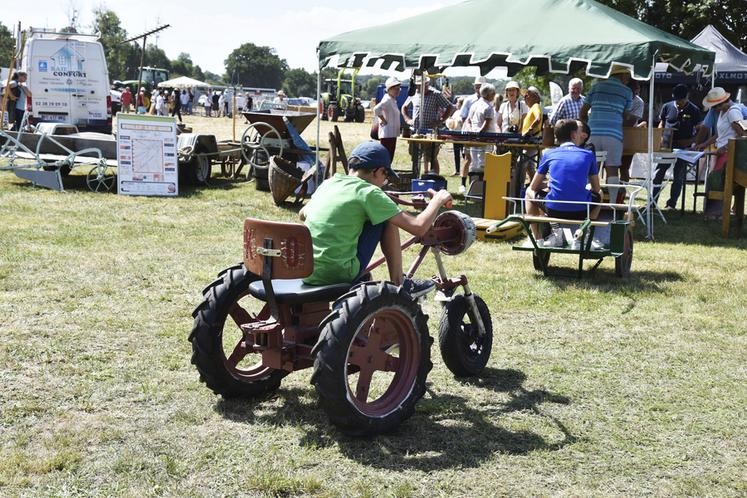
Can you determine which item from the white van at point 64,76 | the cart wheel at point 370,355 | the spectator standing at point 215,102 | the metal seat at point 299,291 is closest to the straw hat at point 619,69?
the cart wheel at point 370,355

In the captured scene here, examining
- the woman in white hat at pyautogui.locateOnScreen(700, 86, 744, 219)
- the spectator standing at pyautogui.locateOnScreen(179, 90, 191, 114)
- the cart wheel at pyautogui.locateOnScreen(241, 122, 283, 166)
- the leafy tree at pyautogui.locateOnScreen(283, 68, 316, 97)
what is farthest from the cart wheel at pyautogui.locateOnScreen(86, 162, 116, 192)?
the leafy tree at pyautogui.locateOnScreen(283, 68, 316, 97)

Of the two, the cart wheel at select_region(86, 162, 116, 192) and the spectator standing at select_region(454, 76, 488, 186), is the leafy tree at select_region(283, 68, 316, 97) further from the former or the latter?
the cart wheel at select_region(86, 162, 116, 192)

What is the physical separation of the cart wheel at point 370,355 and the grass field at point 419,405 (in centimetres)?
16

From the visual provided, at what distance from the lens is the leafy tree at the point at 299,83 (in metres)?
146

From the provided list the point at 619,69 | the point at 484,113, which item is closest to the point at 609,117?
the point at 619,69

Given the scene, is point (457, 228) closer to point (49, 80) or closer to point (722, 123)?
point (722, 123)

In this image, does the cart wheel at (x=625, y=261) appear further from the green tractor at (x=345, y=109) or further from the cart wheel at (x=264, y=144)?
the green tractor at (x=345, y=109)

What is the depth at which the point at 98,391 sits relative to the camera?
16.8ft

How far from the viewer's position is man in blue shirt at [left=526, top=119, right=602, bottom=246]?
8.30m

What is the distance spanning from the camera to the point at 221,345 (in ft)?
15.5

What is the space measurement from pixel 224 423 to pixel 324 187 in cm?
135

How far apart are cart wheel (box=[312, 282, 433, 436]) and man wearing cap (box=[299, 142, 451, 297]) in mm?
273

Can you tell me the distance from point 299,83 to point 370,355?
488 feet

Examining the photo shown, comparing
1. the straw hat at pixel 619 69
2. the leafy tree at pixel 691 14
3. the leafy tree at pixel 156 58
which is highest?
the leafy tree at pixel 156 58
